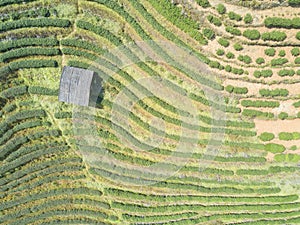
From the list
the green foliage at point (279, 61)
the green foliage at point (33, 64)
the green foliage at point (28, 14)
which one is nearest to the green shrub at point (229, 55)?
the green foliage at point (279, 61)

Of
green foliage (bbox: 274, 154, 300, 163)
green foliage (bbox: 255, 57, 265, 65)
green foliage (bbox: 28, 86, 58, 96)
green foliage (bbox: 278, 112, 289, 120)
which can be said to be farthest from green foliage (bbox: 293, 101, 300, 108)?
green foliage (bbox: 28, 86, 58, 96)

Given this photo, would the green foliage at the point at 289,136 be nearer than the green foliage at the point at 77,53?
No

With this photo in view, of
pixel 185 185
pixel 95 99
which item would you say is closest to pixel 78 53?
pixel 95 99

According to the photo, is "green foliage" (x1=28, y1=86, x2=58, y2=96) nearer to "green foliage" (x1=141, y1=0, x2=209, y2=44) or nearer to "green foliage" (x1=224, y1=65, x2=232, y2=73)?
"green foliage" (x1=141, y1=0, x2=209, y2=44)

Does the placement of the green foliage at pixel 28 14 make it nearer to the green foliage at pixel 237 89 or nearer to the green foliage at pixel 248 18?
the green foliage at pixel 248 18

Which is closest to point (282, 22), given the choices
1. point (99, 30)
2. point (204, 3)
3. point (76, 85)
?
point (204, 3)

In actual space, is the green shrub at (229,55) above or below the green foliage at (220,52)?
below
